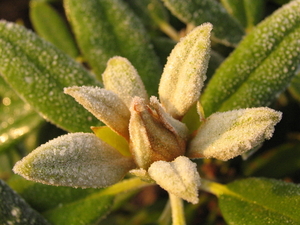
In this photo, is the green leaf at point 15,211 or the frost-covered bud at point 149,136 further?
the green leaf at point 15,211

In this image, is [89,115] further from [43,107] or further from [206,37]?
[206,37]

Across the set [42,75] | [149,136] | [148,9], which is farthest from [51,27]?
[149,136]

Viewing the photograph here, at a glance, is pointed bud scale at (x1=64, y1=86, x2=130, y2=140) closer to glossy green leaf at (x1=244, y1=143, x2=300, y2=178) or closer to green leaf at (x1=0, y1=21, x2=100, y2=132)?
green leaf at (x1=0, y1=21, x2=100, y2=132)

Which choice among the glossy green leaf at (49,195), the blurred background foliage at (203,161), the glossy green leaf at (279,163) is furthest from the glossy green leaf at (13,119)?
the glossy green leaf at (279,163)

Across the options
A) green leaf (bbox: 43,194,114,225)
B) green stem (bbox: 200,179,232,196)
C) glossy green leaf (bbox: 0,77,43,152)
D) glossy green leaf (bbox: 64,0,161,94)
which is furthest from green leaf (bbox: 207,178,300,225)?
glossy green leaf (bbox: 0,77,43,152)

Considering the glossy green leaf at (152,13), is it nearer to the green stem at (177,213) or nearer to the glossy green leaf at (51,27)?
the glossy green leaf at (51,27)

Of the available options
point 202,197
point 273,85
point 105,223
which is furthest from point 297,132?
point 105,223
